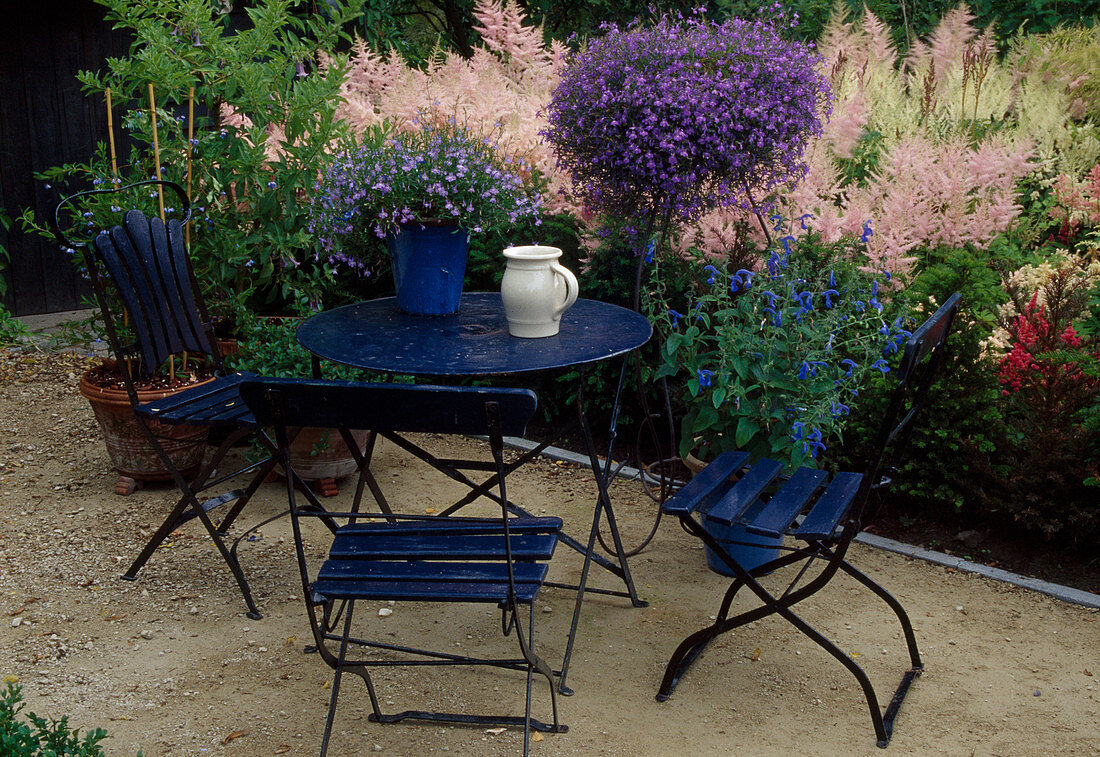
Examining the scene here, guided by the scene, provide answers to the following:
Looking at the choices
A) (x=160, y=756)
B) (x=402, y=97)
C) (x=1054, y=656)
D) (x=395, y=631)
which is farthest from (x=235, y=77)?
(x=1054, y=656)

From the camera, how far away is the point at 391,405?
2.09 metres

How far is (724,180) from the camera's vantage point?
3.75 m

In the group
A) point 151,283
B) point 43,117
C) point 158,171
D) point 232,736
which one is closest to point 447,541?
point 232,736

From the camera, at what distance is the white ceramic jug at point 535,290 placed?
9.48 feet

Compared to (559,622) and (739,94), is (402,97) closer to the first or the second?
(739,94)

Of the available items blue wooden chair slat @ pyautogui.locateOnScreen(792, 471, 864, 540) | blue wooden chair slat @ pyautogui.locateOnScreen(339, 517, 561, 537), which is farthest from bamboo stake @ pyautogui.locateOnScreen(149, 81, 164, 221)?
blue wooden chair slat @ pyautogui.locateOnScreen(792, 471, 864, 540)

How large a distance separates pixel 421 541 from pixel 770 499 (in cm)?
104

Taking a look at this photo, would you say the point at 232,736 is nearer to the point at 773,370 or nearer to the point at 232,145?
the point at 773,370

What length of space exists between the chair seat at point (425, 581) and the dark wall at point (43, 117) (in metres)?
5.56

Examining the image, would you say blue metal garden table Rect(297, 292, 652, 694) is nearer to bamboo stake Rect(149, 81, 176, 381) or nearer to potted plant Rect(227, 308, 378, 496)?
potted plant Rect(227, 308, 378, 496)

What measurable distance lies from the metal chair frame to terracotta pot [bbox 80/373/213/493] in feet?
1.54

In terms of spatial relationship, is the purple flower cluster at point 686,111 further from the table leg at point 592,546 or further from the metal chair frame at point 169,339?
the metal chair frame at point 169,339

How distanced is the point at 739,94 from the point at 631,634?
1.98 metres

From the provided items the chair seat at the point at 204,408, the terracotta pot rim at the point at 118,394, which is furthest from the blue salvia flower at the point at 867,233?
the terracotta pot rim at the point at 118,394
